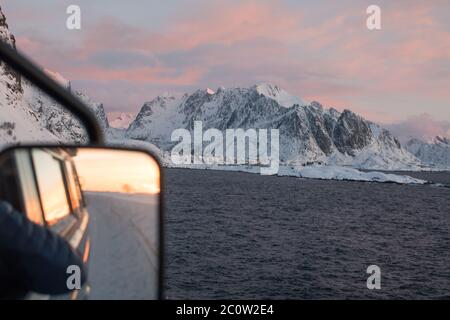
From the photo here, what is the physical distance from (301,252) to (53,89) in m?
44.4

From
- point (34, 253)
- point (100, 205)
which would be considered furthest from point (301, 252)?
point (34, 253)

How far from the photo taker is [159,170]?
75.8 inches

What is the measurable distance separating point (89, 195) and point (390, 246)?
54233 mm

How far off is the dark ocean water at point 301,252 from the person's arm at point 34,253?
1101 inches

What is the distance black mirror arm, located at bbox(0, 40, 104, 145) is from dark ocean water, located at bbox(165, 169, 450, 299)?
27.9m

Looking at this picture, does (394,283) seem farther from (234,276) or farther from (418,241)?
(418,241)

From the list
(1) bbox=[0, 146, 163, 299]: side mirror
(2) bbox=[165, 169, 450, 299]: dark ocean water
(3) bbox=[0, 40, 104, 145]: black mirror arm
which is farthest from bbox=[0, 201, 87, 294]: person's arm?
(2) bbox=[165, 169, 450, 299]: dark ocean water

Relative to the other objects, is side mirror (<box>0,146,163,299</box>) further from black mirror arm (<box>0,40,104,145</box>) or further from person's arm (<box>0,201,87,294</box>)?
black mirror arm (<box>0,40,104,145</box>)

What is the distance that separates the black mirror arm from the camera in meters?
1.92

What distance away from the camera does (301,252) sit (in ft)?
146

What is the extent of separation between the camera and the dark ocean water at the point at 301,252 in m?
31.4

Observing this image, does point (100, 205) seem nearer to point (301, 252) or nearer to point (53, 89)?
point (53, 89)

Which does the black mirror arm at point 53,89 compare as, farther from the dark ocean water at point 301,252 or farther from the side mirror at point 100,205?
the dark ocean water at point 301,252

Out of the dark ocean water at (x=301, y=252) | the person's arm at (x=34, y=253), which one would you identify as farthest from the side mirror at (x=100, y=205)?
the dark ocean water at (x=301, y=252)
